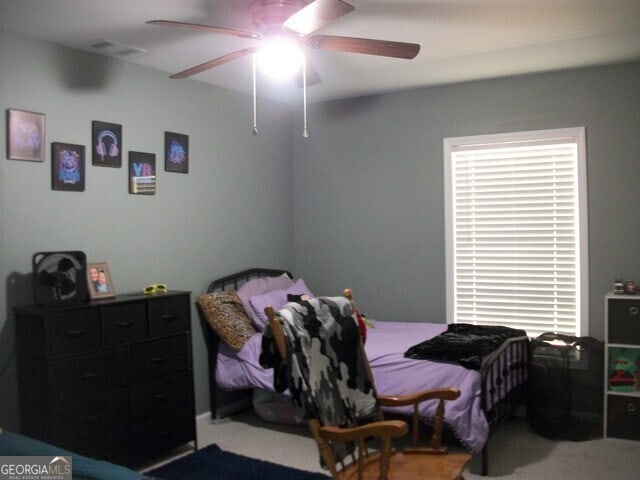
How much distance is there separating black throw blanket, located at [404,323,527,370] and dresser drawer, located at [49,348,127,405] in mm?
1717

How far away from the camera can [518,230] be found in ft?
14.7

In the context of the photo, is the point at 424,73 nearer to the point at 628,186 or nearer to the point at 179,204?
the point at 628,186

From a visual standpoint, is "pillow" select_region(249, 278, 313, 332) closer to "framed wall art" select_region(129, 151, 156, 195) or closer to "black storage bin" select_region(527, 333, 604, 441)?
"framed wall art" select_region(129, 151, 156, 195)

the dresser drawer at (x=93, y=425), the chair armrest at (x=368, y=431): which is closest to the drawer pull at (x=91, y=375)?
the dresser drawer at (x=93, y=425)

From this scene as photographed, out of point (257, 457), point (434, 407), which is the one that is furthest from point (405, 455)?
point (257, 457)

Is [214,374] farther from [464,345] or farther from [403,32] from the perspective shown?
[403,32]

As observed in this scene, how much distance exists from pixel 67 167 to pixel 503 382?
3.00m

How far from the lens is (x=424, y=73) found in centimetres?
425

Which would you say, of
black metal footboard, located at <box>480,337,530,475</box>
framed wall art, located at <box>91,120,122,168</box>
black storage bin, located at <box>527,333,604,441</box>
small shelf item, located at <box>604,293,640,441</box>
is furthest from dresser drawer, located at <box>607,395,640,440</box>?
framed wall art, located at <box>91,120,122,168</box>

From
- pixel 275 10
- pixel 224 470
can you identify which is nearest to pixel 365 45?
pixel 275 10

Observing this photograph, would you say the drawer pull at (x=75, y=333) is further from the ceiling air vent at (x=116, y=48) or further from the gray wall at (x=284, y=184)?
the ceiling air vent at (x=116, y=48)

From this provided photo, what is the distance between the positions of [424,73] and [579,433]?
2758mm

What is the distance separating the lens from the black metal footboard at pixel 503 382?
3.31 meters

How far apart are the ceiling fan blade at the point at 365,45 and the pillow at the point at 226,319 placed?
210cm
